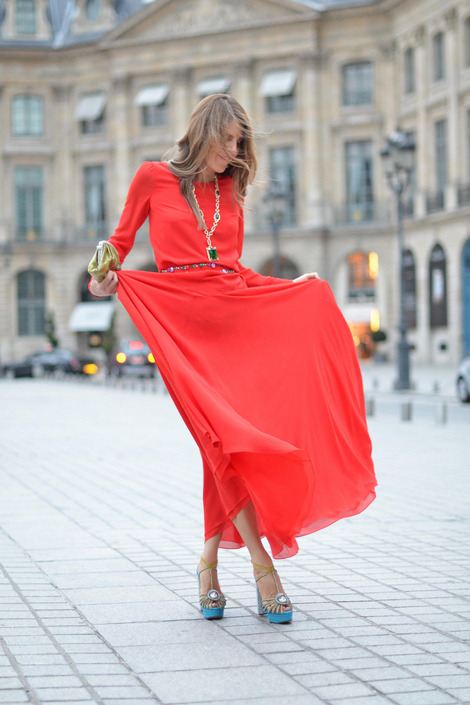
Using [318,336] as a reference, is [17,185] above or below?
above

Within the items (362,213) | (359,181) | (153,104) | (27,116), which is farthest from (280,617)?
(27,116)

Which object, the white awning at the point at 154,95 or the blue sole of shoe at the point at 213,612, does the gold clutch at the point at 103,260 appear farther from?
the white awning at the point at 154,95

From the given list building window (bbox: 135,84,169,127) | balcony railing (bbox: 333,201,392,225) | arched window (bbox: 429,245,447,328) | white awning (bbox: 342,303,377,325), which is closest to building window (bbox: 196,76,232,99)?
building window (bbox: 135,84,169,127)

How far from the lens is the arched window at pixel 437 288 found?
136 feet

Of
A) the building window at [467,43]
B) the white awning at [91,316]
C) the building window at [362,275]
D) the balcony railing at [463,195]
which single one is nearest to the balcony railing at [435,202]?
the balcony railing at [463,195]

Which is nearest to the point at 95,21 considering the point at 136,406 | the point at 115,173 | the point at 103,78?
the point at 103,78

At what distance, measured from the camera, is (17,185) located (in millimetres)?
54125

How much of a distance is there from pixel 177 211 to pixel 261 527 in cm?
135

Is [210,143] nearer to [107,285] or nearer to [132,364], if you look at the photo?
[107,285]

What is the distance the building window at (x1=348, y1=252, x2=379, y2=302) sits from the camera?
47469 millimetres

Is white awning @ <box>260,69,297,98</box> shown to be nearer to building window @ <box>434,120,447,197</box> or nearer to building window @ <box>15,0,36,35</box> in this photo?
building window @ <box>434,120,447,197</box>

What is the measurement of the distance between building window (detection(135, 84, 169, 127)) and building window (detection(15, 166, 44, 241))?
20.8 feet

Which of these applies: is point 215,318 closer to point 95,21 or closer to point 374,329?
point 374,329

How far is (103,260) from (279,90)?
45.2 m
